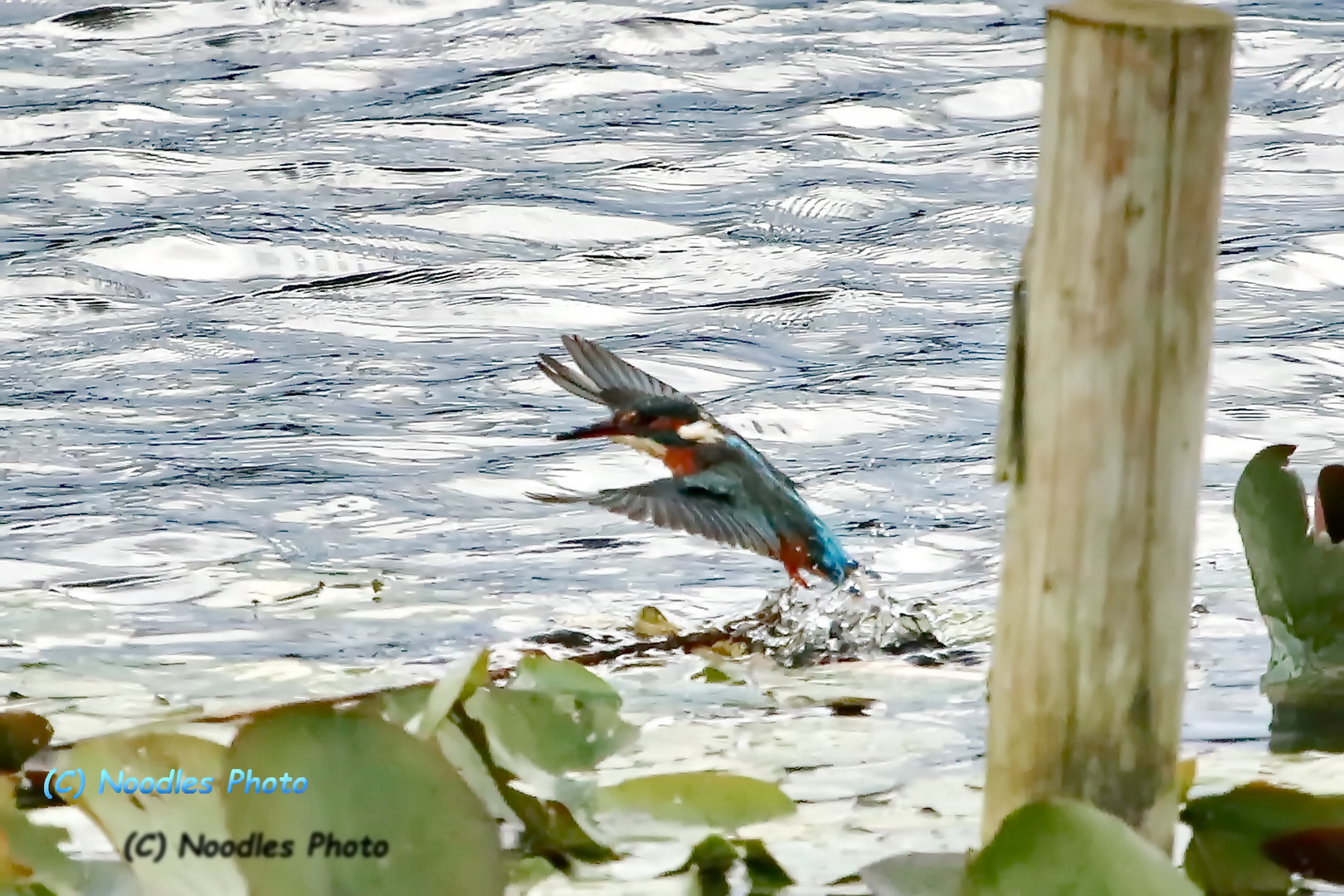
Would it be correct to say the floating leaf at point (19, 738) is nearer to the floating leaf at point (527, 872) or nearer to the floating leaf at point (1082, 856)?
the floating leaf at point (527, 872)

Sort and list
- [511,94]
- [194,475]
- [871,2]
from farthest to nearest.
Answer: [871,2] → [511,94] → [194,475]

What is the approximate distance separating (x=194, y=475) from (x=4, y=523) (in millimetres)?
605

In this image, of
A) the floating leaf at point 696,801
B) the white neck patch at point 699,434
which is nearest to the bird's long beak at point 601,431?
the white neck patch at point 699,434

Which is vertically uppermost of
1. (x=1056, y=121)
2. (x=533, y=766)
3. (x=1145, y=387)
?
(x=1056, y=121)

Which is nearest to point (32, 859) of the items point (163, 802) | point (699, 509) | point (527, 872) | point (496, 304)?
point (163, 802)

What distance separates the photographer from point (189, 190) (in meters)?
8.02

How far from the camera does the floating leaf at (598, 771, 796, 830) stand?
2.38 meters

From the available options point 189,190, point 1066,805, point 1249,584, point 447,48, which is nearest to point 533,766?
point 1066,805

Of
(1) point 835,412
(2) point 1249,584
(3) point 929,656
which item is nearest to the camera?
(3) point 929,656

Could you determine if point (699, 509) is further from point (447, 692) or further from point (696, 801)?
point (447, 692)

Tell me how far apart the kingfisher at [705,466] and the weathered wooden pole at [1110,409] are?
1417 mm

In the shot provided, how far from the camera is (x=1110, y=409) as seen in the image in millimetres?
1977

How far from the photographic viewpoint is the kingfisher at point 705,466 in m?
3.56

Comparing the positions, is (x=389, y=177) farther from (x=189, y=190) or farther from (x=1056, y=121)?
(x=1056, y=121)
